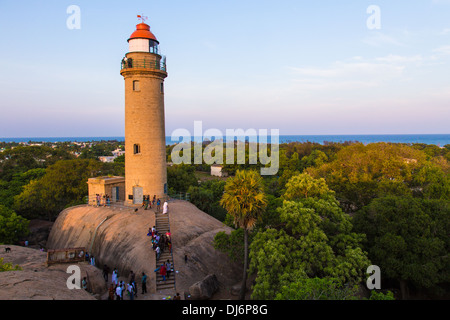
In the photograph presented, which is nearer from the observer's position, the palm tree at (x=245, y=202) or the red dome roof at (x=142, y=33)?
the palm tree at (x=245, y=202)

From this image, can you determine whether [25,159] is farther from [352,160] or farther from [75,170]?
[352,160]

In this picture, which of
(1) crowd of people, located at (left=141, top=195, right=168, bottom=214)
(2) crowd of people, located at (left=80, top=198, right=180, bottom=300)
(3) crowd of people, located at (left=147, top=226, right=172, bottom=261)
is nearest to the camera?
(2) crowd of people, located at (left=80, top=198, right=180, bottom=300)

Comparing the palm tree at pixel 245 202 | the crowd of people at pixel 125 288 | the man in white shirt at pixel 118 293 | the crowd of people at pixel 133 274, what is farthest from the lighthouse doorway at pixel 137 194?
the man in white shirt at pixel 118 293

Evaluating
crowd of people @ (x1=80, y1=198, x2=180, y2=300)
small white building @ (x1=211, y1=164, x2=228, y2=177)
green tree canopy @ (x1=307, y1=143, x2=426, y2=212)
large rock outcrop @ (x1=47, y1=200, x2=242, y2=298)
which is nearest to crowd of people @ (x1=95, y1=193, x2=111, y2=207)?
large rock outcrop @ (x1=47, y1=200, x2=242, y2=298)

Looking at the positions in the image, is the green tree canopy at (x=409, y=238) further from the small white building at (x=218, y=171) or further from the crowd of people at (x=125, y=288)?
the small white building at (x=218, y=171)

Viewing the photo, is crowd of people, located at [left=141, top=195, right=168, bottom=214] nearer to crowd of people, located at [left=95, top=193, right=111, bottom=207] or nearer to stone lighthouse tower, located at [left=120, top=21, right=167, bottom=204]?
stone lighthouse tower, located at [left=120, top=21, right=167, bottom=204]

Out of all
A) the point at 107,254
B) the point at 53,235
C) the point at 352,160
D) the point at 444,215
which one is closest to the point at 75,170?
the point at 53,235
